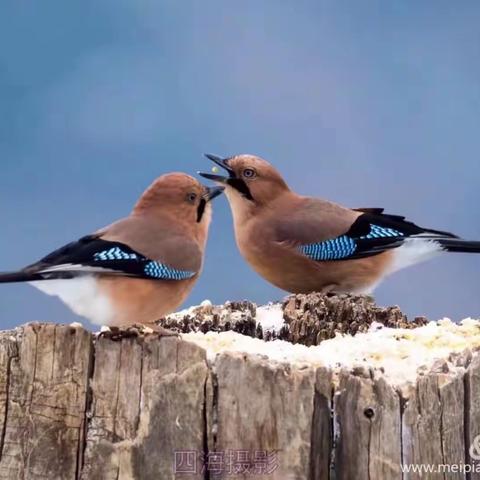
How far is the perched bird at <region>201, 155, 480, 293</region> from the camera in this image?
26.8 ft

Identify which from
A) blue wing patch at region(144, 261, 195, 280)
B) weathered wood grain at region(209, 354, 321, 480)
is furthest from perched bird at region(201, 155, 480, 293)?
weathered wood grain at region(209, 354, 321, 480)

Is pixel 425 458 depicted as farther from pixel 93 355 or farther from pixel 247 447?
pixel 93 355

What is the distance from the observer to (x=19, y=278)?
215 inches

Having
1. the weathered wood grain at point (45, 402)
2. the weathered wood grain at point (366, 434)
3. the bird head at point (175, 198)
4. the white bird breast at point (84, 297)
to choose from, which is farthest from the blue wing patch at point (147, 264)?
the weathered wood grain at point (366, 434)

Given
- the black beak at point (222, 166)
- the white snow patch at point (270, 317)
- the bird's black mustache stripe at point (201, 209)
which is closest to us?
the bird's black mustache stripe at point (201, 209)

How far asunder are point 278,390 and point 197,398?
0.35 metres

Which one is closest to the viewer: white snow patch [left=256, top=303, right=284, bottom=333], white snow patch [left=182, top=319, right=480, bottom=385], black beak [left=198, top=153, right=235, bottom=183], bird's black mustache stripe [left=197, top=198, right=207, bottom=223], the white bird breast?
white snow patch [left=182, top=319, right=480, bottom=385]

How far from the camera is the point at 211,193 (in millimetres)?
6848

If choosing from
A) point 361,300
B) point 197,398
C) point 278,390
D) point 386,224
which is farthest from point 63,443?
point 386,224

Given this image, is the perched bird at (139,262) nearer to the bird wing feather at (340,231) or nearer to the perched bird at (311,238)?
the perched bird at (311,238)

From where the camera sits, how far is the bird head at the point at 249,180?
816 cm

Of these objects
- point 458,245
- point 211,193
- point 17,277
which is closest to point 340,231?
point 458,245

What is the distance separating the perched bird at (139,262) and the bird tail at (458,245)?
8.05 feet

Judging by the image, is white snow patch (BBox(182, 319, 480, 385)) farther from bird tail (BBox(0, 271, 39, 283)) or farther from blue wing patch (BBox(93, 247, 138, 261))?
bird tail (BBox(0, 271, 39, 283))
